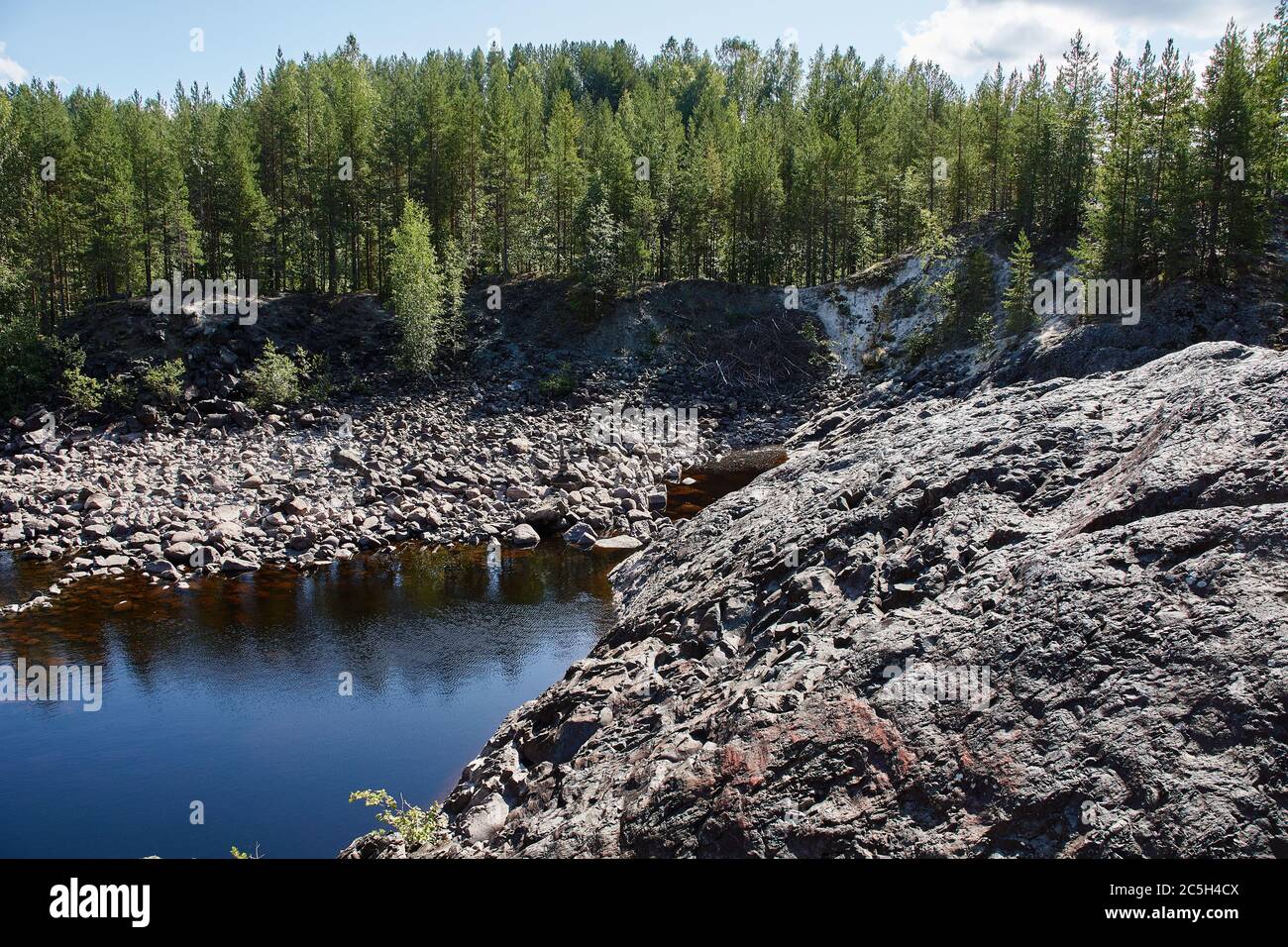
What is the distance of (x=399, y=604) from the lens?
26016mm

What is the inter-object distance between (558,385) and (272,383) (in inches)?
551

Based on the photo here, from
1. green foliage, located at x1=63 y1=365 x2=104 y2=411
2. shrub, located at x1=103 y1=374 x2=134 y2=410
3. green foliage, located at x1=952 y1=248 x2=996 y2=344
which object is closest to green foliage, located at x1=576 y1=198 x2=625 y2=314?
green foliage, located at x1=952 y1=248 x2=996 y2=344

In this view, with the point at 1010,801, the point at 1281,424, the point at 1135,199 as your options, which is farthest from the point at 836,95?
the point at 1010,801

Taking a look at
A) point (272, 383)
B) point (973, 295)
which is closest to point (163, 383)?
point (272, 383)

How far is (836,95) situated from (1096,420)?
65.0m

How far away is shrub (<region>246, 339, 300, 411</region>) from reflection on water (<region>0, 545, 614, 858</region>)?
49.9 ft

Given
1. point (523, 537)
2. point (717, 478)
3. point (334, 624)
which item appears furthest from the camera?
point (717, 478)

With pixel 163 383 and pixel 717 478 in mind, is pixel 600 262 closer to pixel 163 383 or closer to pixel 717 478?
pixel 717 478

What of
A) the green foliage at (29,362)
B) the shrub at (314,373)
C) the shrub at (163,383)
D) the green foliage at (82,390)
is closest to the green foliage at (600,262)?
the shrub at (314,373)

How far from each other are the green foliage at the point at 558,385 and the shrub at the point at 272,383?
480 inches

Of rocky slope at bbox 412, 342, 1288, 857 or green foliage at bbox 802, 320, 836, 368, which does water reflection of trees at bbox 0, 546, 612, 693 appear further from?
green foliage at bbox 802, 320, 836, 368

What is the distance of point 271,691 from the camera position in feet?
67.4
